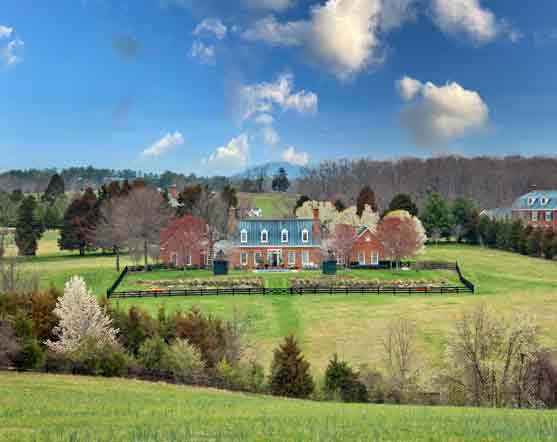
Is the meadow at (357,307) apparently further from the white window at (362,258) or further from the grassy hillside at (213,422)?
the grassy hillside at (213,422)

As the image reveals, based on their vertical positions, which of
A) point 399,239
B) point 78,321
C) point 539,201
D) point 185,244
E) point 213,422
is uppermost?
point 539,201

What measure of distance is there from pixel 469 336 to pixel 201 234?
4739 cm

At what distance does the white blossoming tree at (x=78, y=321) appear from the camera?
1035 inches

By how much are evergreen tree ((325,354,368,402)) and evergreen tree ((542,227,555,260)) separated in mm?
66977

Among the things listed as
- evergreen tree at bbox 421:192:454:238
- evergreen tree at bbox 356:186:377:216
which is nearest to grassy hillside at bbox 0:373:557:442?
evergreen tree at bbox 421:192:454:238

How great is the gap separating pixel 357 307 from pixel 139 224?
33430 mm

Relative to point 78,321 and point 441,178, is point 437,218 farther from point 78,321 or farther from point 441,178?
point 78,321

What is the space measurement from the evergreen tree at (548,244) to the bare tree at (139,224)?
55.6 meters

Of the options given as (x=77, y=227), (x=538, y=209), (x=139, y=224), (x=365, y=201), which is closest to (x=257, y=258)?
(x=139, y=224)

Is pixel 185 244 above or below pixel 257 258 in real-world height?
above

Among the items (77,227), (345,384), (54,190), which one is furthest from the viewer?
(54,190)

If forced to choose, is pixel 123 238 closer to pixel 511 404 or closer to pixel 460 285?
pixel 460 285

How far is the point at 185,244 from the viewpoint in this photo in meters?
69.5

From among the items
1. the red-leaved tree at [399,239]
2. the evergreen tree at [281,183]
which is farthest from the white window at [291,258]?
the evergreen tree at [281,183]
